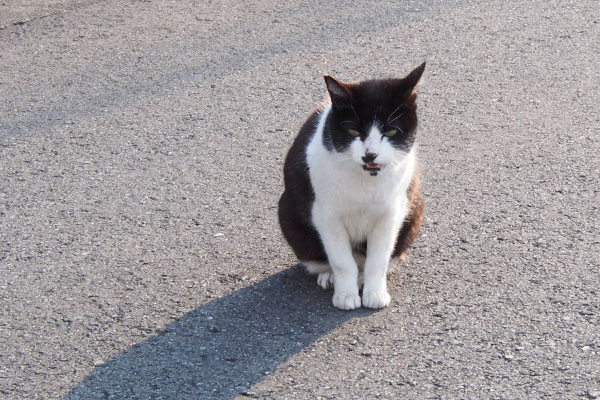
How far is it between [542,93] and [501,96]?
256 mm

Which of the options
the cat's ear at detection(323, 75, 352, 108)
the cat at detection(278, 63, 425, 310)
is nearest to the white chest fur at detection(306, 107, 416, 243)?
the cat at detection(278, 63, 425, 310)

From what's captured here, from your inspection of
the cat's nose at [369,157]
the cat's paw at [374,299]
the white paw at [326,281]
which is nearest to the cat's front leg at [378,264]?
the cat's paw at [374,299]

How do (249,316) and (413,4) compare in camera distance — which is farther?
(413,4)

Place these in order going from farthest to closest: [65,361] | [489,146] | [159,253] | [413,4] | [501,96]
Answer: [413,4] < [501,96] < [489,146] < [159,253] < [65,361]

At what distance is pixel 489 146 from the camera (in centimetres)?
501

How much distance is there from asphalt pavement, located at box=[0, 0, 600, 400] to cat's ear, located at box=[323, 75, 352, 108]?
0.85 m

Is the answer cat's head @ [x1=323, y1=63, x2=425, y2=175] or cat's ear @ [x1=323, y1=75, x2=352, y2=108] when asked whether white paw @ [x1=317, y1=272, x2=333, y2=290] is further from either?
cat's ear @ [x1=323, y1=75, x2=352, y2=108]

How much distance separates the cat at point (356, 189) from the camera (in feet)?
11.2

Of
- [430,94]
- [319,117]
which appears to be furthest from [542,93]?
[319,117]

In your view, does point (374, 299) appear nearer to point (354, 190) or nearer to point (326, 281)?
point (326, 281)

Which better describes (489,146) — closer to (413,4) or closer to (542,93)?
(542,93)

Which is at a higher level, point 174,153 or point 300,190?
point 300,190

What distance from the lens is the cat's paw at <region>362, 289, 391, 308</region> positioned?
3637mm

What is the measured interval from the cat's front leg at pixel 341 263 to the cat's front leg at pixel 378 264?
0.05 metres
